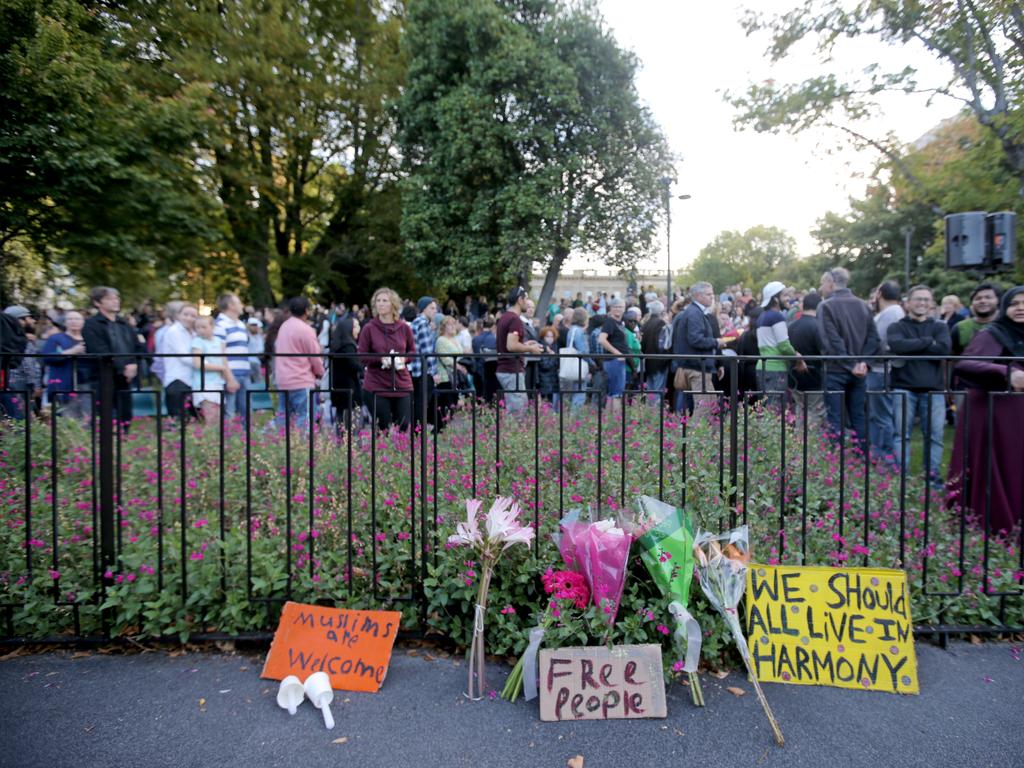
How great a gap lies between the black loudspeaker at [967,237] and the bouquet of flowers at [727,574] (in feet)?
18.7

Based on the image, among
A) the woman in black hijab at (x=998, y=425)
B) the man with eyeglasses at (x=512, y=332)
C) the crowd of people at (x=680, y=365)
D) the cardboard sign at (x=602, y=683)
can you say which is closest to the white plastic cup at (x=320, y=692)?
the cardboard sign at (x=602, y=683)

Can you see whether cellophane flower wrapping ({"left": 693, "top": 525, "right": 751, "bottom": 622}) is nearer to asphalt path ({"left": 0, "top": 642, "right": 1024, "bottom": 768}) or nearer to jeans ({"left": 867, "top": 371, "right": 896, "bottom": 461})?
asphalt path ({"left": 0, "top": 642, "right": 1024, "bottom": 768})

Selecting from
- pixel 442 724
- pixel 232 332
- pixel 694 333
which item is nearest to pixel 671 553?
pixel 442 724

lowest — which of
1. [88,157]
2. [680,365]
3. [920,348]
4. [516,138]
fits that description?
[680,365]

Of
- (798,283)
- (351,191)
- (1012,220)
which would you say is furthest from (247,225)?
(798,283)

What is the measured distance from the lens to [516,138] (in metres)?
23.8

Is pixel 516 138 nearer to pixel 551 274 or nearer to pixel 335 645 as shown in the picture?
pixel 551 274

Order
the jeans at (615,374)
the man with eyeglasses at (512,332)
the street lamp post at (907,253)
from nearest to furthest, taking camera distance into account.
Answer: the man with eyeglasses at (512,332), the jeans at (615,374), the street lamp post at (907,253)

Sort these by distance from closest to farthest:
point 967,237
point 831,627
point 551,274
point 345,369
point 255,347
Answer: point 831,627 → point 967,237 → point 345,369 → point 255,347 → point 551,274

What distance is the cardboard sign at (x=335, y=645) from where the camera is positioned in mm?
3461

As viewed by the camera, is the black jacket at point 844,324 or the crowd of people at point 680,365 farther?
the black jacket at point 844,324

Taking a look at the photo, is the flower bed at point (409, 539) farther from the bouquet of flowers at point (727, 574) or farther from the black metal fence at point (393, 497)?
the bouquet of flowers at point (727, 574)

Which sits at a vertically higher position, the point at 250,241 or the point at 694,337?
the point at 250,241

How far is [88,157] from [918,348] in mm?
12921
